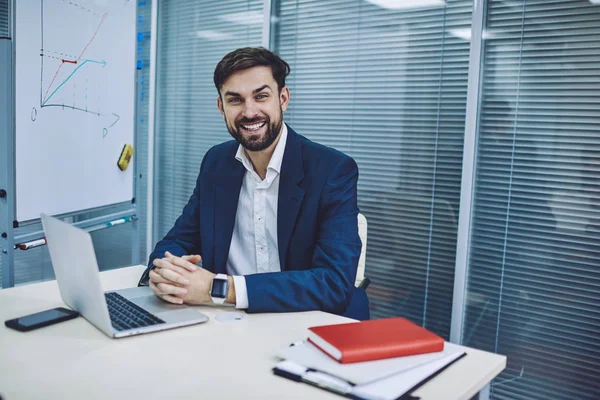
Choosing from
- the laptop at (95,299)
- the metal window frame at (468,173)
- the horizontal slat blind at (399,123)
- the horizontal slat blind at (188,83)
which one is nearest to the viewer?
the laptop at (95,299)

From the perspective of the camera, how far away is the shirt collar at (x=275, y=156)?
1854mm

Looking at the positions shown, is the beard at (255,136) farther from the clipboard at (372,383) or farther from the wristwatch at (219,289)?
the clipboard at (372,383)

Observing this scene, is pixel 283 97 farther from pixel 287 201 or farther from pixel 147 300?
pixel 147 300

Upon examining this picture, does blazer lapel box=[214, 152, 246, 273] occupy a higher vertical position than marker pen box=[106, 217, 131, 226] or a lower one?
higher

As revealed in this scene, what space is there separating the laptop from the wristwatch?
7 centimetres

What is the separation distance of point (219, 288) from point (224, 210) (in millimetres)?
476

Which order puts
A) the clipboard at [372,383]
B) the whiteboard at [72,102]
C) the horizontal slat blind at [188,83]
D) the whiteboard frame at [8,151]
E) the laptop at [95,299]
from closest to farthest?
1. the clipboard at [372,383]
2. the laptop at [95,299]
3. the whiteboard frame at [8,151]
4. the whiteboard at [72,102]
5. the horizontal slat blind at [188,83]

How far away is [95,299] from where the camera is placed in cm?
119

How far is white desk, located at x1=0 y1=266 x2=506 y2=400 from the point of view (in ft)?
3.20

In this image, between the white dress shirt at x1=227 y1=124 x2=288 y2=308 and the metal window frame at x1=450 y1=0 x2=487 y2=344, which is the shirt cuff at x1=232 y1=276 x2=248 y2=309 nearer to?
the white dress shirt at x1=227 y1=124 x2=288 y2=308

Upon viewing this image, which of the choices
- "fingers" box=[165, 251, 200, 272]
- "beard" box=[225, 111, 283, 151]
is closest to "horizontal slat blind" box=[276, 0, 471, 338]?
"beard" box=[225, 111, 283, 151]

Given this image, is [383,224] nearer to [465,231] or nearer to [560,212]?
[465,231]

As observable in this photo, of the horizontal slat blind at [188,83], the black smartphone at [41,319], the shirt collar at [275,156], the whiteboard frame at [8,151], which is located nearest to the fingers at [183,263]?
the black smartphone at [41,319]

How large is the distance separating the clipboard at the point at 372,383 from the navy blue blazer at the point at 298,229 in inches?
15.0
